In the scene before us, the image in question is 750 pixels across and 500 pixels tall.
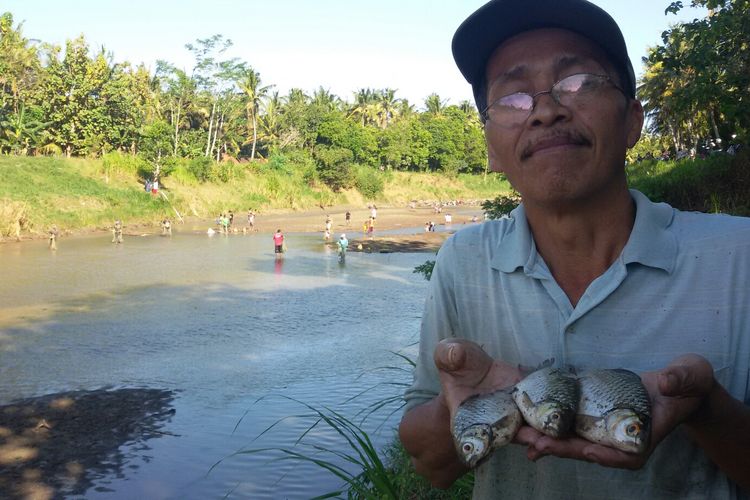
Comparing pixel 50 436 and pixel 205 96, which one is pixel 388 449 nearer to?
pixel 50 436

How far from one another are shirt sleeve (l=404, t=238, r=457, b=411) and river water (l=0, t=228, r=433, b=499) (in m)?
3.74

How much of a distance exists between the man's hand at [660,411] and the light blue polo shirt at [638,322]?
7.0 inches

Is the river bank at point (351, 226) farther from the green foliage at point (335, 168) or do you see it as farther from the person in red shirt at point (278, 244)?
the person in red shirt at point (278, 244)

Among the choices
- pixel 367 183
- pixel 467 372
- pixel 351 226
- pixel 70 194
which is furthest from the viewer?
pixel 367 183

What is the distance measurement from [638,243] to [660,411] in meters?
0.39

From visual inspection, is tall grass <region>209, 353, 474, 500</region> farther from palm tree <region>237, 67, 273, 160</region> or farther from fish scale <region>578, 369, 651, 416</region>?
palm tree <region>237, 67, 273, 160</region>

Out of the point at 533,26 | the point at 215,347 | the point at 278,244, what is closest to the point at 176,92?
the point at 278,244

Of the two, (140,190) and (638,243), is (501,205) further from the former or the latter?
(140,190)

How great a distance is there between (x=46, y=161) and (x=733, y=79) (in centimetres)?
3980

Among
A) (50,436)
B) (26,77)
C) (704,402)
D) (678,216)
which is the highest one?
(26,77)

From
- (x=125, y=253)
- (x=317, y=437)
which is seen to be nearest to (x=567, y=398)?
(x=317, y=437)

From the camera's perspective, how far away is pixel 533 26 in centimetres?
165

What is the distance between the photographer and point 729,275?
1460 mm

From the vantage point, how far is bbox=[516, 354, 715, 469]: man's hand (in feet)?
4.03
